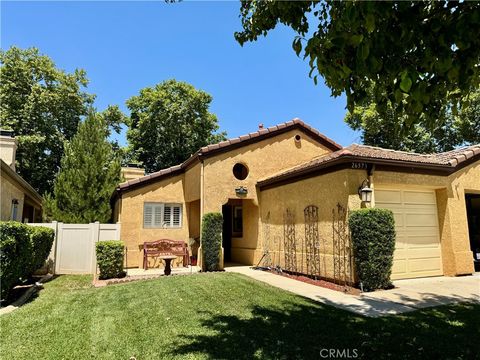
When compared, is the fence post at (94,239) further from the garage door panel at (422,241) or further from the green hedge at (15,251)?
the garage door panel at (422,241)

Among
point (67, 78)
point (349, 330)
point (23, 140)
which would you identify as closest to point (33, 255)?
point (349, 330)

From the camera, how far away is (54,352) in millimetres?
4777

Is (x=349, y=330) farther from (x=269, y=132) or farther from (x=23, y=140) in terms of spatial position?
(x=23, y=140)

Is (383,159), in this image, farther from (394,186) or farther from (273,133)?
(273,133)

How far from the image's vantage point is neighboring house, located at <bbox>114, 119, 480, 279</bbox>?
33.6 feet

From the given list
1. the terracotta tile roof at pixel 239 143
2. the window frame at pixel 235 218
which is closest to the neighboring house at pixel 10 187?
the terracotta tile roof at pixel 239 143

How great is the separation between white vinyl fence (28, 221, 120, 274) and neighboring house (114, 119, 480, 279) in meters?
1.92

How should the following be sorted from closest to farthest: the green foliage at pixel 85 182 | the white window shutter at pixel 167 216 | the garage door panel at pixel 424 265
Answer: the garage door panel at pixel 424 265, the white window shutter at pixel 167 216, the green foliage at pixel 85 182

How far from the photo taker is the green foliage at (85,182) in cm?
1767

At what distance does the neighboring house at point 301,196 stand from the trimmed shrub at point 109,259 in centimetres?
320

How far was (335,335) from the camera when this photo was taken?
527 cm

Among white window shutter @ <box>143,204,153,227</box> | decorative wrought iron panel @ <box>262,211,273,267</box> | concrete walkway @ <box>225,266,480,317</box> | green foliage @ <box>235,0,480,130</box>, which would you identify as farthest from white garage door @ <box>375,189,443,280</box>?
white window shutter @ <box>143,204,153,227</box>

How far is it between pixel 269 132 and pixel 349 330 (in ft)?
36.0

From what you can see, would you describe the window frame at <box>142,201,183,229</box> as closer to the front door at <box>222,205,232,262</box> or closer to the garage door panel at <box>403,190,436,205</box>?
the front door at <box>222,205,232,262</box>
